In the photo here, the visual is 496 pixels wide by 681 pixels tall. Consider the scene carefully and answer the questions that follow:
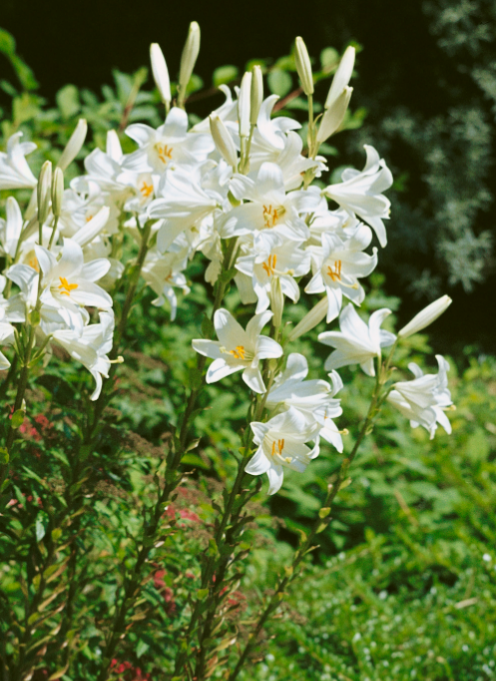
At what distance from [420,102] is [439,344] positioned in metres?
2.02

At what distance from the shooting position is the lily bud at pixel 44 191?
0.96 meters

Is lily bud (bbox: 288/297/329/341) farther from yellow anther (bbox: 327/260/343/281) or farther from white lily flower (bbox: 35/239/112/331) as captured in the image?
white lily flower (bbox: 35/239/112/331)

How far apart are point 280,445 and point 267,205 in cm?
40

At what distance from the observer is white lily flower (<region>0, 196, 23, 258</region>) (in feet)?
3.73

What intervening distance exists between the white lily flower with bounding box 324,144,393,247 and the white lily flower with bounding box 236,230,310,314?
0.18m

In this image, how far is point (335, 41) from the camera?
4.05 metres

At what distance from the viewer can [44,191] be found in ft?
3.18

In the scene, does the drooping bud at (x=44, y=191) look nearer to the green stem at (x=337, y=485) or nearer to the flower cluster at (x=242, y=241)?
the flower cluster at (x=242, y=241)

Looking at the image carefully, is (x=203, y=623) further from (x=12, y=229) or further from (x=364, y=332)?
(x=12, y=229)

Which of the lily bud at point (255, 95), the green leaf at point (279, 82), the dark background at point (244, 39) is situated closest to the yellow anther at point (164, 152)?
the lily bud at point (255, 95)

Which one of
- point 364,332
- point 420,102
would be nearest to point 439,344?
point 420,102

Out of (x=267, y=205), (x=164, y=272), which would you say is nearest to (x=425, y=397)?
(x=267, y=205)

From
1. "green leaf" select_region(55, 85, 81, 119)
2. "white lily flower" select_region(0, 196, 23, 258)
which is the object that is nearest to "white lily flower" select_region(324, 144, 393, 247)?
"white lily flower" select_region(0, 196, 23, 258)

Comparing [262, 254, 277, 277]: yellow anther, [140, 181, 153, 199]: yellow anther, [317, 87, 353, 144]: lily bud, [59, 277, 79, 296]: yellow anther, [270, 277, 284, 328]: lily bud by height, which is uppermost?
[317, 87, 353, 144]: lily bud
